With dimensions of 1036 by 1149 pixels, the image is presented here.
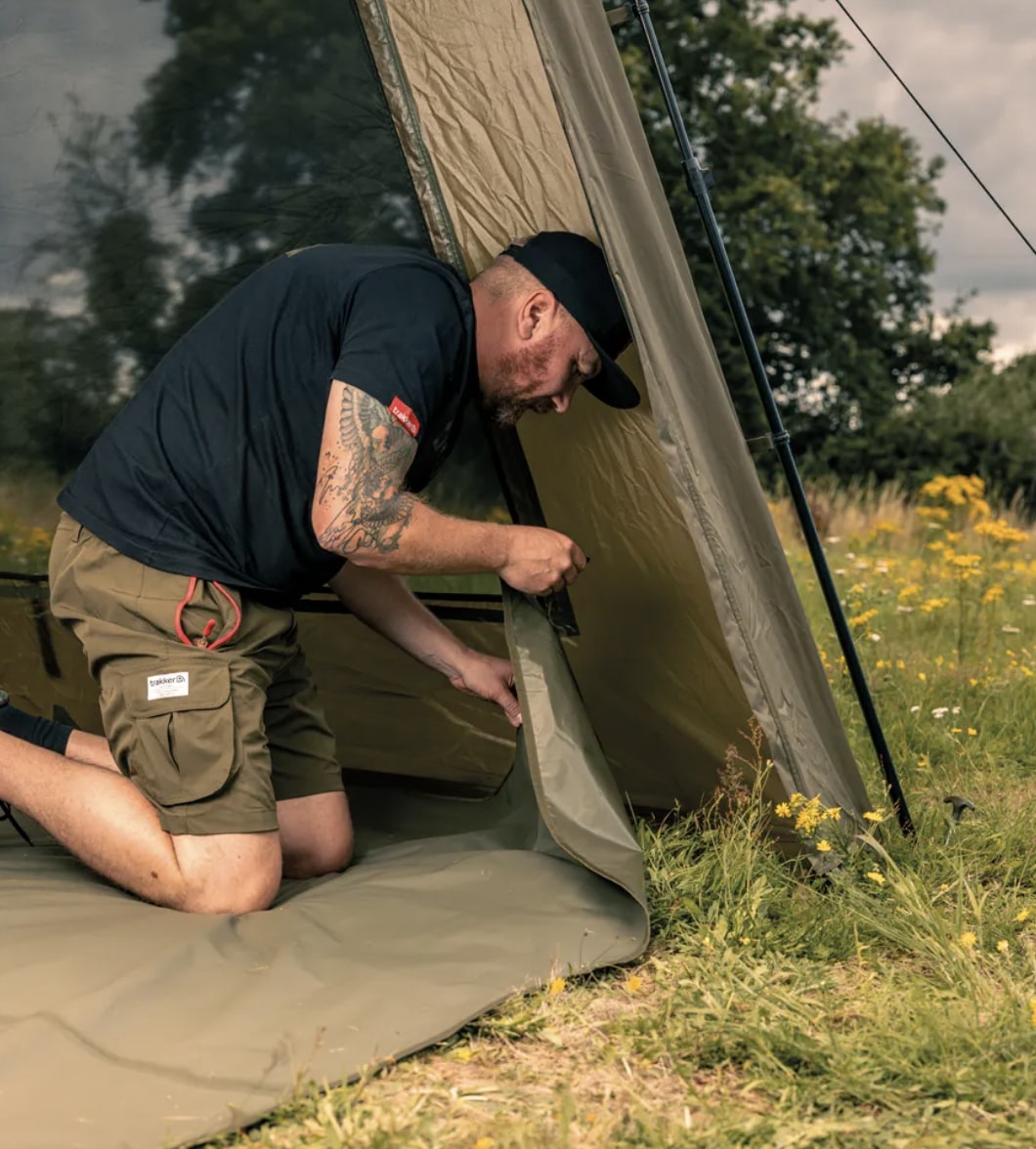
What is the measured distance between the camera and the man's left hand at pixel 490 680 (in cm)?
248

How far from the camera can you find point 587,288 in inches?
84.9

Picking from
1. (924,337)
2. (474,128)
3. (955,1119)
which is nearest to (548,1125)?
(955,1119)

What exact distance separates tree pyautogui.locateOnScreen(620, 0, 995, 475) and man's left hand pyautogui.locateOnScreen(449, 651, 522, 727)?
9.47 meters

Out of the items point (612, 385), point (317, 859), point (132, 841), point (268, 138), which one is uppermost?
point (268, 138)

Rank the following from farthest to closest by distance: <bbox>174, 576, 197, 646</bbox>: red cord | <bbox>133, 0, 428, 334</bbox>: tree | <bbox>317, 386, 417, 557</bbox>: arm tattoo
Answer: <bbox>133, 0, 428, 334</bbox>: tree < <bbox>174, 576, 197, 646</bbox>: red cord < <bbox>317, 386, 417, 557</bbox>: arm tattoo

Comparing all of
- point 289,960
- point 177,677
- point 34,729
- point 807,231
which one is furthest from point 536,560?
point 807,231

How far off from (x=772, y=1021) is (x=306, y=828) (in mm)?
1027

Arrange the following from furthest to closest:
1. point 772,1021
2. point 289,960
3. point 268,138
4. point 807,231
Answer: point 807,231, point 268,138, point 289,960, point 772,1021

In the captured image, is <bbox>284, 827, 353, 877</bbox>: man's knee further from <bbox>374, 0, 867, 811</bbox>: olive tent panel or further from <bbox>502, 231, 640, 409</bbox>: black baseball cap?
<bbox>502, 231, 640, 409</bbox>: black baseball cap

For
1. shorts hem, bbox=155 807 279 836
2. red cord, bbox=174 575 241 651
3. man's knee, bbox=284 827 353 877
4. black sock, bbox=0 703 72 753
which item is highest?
red cord, bbox=174 575 241 651

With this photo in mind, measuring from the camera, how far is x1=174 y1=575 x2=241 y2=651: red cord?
7.23 ft

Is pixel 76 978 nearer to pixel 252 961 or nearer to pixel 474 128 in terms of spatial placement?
pixel 252 961

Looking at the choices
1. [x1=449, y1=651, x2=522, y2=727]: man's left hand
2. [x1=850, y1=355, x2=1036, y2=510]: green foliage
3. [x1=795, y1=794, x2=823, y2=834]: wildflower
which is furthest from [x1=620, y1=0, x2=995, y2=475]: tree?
[x1=795, y1=794, x2=823, y2=834]: wildflower

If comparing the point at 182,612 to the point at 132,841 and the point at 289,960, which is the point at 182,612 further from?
the point at 289,960
